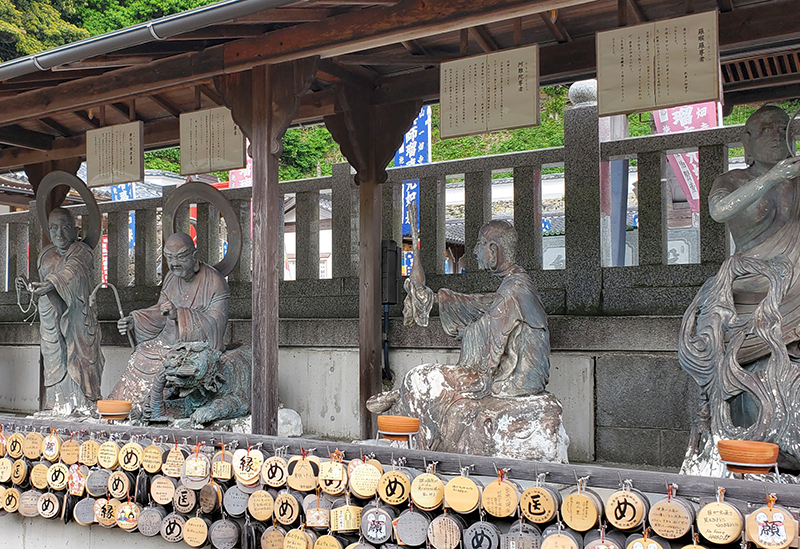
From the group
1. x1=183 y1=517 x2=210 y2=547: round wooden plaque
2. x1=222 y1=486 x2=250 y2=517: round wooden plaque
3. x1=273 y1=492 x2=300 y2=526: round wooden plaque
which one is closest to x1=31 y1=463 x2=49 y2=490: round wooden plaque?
x1=183 y1=517 x2=210 y2=547: round wooden plaque

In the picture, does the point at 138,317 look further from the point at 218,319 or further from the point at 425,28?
the point at 425,28

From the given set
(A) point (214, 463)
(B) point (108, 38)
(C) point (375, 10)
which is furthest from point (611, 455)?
(B) point (108, 38)

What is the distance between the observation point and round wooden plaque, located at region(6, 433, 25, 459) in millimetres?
5418

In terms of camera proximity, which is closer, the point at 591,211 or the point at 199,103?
the point at 591,211

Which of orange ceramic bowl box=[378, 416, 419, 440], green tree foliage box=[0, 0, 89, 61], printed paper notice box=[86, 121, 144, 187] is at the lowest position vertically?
orange ceramic bowl box=[378, 416, 419, 440]

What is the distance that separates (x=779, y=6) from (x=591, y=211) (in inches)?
89.0

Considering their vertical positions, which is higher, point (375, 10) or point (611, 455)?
point (375, 10)

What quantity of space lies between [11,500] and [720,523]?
445cm

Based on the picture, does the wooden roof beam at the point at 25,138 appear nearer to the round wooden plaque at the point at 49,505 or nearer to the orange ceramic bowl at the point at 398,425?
the round wooden plaque at the point at 49,505

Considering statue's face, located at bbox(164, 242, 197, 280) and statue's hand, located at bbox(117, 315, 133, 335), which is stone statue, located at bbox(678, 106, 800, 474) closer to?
statue's face, located at bbox(164, 242, 197, 280)

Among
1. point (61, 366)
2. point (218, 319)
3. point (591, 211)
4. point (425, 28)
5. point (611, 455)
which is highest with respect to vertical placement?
point (425, 28)

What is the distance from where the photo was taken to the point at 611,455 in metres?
6.50

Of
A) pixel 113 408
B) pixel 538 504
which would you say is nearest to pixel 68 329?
pixel 113 408

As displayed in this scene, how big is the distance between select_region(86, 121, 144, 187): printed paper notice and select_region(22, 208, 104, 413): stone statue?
2.70 feet
